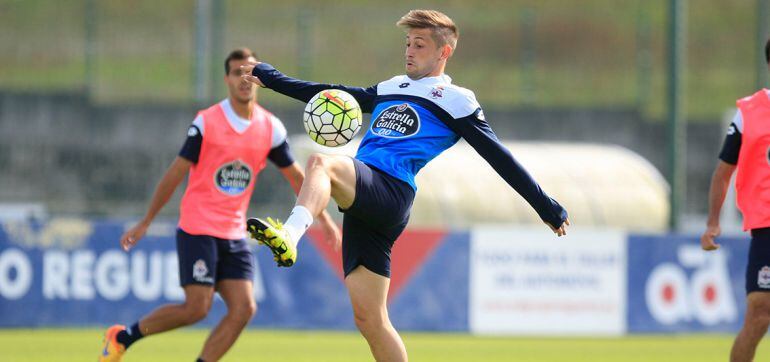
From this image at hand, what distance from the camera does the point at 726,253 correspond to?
17.0 m

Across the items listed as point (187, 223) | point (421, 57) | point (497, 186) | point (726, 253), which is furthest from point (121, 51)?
point (421, 57)

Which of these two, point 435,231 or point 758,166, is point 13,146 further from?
point 758,166

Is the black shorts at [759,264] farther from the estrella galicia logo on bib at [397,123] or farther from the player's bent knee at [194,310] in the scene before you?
the player's bent knee at [194,310]

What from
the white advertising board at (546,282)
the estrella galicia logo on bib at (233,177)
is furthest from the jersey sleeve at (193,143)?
the white advertising board at (546,282)

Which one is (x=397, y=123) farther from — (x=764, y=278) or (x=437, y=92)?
(x=764, y=278)

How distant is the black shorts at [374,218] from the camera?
7109 mm

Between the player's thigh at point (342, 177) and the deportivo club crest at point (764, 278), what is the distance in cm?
305

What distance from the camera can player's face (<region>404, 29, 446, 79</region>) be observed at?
770 centimetres

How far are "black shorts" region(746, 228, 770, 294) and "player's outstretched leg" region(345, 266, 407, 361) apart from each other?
8.25 feet

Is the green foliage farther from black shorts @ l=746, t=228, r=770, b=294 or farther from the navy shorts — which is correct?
black shorts @ l=746, t=228, r=770, b=294

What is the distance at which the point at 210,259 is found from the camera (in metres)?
9.51

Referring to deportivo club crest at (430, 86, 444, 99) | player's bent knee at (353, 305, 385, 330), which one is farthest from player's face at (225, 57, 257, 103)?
player's bent knee at (353, 305, 385, 330)

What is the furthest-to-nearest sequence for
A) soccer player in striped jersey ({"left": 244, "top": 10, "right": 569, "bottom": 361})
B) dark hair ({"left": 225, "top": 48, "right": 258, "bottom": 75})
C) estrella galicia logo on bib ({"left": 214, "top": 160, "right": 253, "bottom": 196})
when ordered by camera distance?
dark hair ({"left": 225, "top": 48, "right": 258, "bottom": 75}) < estrella galicia logo on bib ({"left": 214, "top": 160, "right": 253, "bottom": 196}) < soccer player in striped jersey ({"left": 244, "top": 10, "right": 569, "bottom": 361})

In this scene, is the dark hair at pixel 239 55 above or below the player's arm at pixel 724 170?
above
